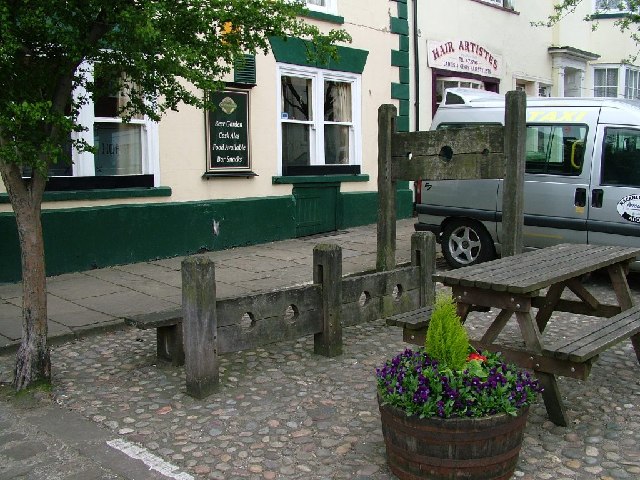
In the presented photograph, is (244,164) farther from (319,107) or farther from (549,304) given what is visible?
(549,304)

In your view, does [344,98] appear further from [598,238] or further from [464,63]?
[598,238]

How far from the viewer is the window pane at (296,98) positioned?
464 inches

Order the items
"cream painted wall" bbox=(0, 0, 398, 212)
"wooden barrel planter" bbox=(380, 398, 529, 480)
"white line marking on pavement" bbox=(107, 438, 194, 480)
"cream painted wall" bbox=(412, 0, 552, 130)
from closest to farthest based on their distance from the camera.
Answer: "wooden barrel planter" bbox=(380, 398, 529, 480), "white line marking on pavement" bbox=(107, 438, 194, 480), "cream painted wall" bbox=(0, 0, 398, 212), "cream painted wall" bbox=(412, 0, 552, 130)

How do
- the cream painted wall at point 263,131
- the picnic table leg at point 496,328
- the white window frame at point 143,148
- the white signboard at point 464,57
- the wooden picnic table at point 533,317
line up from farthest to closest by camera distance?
the white signboard at point 464,57, the cream painted wall at point 263,131, the white window frame at point 143,148, the picnic table leg at point 496,328, the wooden picnic table at point 533,317

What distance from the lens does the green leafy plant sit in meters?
3.38

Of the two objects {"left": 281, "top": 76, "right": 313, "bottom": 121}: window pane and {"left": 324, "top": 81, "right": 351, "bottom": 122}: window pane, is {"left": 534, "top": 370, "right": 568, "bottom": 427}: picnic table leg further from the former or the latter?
{"left": 324, "top": 81, "right": 351, "bottom": 122}: window pane

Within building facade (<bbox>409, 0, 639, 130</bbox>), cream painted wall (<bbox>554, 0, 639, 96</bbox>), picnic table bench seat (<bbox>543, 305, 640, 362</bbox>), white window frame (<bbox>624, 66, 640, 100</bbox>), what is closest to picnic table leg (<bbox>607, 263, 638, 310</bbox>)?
picnic table bench seat (<bbox>543, 305, 640, 362</bbox>)

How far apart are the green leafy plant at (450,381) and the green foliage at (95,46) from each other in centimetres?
236

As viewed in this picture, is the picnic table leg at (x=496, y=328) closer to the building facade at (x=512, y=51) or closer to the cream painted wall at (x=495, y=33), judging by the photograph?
the building facade at (x=512, y=51)

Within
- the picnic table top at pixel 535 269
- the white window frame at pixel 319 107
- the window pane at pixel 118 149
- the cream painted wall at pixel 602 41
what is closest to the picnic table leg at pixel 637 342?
the picnic table top at pixel 535 269

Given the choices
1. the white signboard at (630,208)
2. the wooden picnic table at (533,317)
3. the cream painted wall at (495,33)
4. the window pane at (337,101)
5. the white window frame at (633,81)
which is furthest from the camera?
the white window frame at (633,81)

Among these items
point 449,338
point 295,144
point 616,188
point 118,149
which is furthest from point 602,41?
point 449,338

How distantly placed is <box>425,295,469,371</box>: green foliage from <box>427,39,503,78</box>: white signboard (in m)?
11.9

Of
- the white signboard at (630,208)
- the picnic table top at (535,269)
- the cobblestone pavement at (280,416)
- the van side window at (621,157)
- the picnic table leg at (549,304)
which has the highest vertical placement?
the van side window at (621,157)
